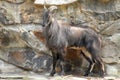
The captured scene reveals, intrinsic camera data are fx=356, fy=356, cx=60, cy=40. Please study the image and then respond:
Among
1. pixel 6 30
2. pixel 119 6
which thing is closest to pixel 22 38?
pixel 6 30

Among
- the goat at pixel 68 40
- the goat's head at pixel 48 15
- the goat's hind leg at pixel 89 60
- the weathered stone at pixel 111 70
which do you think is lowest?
the weathered stone at pixel 111 70

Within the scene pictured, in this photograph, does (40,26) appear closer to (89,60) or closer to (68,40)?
(68,40)

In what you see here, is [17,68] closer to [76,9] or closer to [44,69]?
[44,69]

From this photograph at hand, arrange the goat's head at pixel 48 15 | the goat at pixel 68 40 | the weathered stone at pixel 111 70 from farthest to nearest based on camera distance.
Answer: the weathered stone at pixel 111 70, the goat at pixel 68 40, the goat's head at pixel 48 15

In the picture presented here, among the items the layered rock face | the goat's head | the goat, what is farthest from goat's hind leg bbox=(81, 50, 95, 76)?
the goat's head

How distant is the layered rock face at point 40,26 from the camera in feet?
18.6

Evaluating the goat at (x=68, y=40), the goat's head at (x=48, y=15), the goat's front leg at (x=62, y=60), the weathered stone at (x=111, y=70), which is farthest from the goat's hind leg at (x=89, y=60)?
the goat's head at (x=48, y=15)

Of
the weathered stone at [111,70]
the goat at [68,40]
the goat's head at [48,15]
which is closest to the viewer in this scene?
the goat's head at [48,15]

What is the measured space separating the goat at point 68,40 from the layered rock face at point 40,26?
18 cm

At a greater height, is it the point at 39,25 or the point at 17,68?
the point at 39,25

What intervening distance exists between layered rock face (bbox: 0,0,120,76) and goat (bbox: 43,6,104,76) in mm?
181

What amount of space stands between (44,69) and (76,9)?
1099mm

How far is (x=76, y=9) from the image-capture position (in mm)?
5672

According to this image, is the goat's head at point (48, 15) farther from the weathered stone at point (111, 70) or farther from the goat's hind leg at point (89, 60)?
the weathered stone at point (111, 70)
